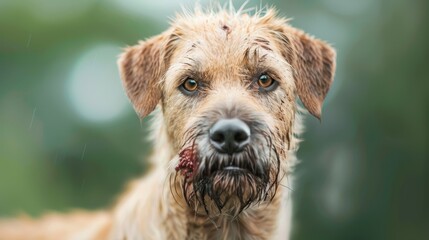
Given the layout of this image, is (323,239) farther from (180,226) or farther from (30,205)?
(180,226)

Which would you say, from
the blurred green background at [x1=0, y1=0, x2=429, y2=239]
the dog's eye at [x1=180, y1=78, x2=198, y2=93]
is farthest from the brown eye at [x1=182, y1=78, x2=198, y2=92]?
the blurred green background at [x1=0, y1=0, x2=429, y2=239]

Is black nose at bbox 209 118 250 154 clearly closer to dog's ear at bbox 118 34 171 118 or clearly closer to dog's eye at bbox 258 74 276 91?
dog's eye at bbox 258 74 276 91

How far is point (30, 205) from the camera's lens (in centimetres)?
1639

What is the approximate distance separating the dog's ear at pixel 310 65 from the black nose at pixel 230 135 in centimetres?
94

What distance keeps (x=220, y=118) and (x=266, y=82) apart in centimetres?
61

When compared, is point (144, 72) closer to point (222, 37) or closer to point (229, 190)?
point (222, 37)

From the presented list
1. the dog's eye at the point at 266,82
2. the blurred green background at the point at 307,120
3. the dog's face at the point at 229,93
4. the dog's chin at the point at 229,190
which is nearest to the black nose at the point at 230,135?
the dog's face at the point at 229,93

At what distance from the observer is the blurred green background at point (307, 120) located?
13.8 meters

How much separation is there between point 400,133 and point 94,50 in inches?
341

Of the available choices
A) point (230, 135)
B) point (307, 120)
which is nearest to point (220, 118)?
point (230, 135)

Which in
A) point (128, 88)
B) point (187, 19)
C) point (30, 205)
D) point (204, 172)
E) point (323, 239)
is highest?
point (187, 19)

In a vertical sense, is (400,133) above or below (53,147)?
above

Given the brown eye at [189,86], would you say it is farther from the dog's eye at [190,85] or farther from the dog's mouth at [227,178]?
the dog's mouth at [227,178]

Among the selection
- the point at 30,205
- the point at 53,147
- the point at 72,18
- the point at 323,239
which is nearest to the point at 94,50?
the point at 72,18
